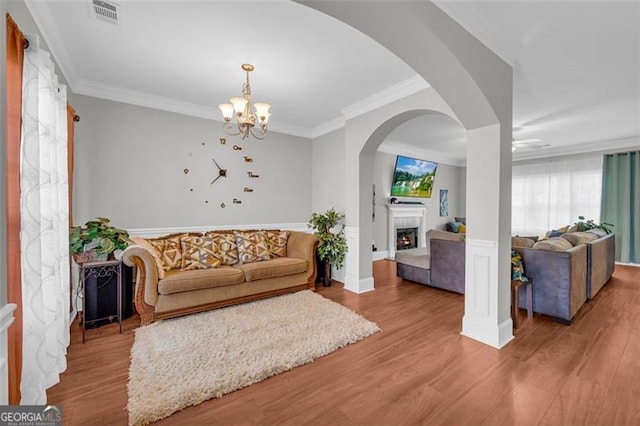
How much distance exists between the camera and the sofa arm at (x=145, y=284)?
107 inches

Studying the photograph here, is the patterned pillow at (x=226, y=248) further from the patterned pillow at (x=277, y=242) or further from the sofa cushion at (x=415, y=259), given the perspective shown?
the sofa cushion at (x=415, y=259)

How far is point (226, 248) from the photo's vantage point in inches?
144

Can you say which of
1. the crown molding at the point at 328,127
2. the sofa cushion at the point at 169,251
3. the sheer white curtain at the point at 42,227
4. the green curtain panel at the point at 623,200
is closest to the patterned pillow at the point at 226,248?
the sofa cushion at the point at 169,251

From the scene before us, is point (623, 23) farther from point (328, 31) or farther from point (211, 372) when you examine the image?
point (211, 372)

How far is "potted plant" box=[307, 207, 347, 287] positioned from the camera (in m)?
3.90

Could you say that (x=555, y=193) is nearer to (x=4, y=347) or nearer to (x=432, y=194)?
(x=432, y=194)

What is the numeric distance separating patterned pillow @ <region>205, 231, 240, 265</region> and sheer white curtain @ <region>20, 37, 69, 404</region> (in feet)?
5.30

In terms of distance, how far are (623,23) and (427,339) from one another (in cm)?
303

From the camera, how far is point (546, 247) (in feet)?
9.56

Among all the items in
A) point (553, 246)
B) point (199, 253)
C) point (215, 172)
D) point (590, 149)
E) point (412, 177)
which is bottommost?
point (199, 253)

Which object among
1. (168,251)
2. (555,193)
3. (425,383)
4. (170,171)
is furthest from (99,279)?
(555,193)

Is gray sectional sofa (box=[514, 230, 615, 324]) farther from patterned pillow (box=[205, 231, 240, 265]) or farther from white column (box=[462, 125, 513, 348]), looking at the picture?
patterned pillow (box=[205, 231, 240, 265])

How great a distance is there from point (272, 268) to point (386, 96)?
8.68 feet

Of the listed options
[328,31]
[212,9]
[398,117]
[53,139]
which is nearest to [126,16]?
[212,9]
